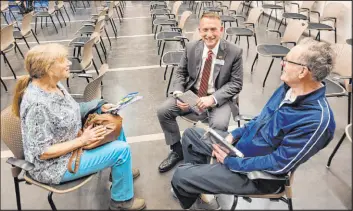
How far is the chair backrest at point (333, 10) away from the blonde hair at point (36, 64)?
5.29 metres

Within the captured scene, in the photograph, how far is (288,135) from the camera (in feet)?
5.15

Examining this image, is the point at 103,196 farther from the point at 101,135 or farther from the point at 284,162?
the point at 284,162

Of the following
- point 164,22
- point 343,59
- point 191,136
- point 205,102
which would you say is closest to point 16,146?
point 191,136

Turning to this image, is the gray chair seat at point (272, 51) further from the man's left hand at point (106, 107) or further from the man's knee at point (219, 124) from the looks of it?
the man's left hand at point (106, 107)

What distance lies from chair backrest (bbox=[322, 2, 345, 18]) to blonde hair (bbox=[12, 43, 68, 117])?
5292 mm

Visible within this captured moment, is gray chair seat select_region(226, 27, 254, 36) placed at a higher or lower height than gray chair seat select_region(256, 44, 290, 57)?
higher

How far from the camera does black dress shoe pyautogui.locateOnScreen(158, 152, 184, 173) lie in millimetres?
2533

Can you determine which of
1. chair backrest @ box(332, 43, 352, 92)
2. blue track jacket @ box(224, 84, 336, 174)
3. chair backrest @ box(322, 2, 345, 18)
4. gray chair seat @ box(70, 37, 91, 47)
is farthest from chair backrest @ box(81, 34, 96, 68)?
chair backrest @ box(322, 2, 345, 18)

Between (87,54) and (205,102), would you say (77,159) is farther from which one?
(87,54)

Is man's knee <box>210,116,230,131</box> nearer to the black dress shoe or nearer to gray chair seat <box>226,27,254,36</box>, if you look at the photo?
the black dress shoe

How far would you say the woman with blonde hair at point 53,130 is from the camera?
1710 millimetres

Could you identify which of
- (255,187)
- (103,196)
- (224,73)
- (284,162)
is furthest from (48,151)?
(224,73)

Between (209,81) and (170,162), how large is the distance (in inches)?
31.4

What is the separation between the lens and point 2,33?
441cm
